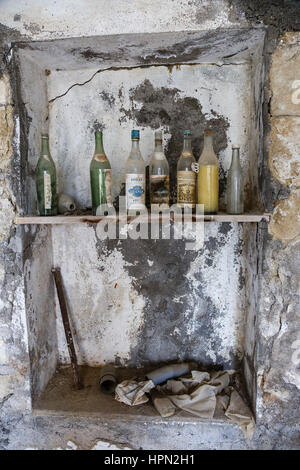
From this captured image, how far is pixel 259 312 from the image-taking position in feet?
4.05

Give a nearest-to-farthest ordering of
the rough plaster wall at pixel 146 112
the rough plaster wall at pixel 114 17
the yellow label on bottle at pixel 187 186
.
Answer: the rough plaster wall at pixel 114 17, the yellow label on bottle at pixel 187 186, the rough plaster wall at pixel 146 112

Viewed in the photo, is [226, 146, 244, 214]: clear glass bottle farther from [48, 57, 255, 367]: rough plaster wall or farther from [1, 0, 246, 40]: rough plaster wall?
[1, 0, 246, 40]: rough plaster wall

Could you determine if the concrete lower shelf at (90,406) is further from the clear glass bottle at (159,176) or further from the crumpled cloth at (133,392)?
the clear glass bottle at (159,176)

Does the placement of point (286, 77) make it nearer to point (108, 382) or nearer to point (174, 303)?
point (174, 303)

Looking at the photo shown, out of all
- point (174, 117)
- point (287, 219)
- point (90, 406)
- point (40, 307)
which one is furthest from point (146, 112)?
point (90, 406)

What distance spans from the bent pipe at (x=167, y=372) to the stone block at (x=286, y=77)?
3.57 ft

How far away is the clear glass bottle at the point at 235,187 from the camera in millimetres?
1287

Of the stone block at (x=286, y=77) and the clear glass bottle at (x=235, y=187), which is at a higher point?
the stone block at (x=286, y=77)

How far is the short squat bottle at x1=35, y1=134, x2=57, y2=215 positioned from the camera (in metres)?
1.33

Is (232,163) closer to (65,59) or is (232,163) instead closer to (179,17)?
(179,17)

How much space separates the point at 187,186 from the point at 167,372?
0.80 metres

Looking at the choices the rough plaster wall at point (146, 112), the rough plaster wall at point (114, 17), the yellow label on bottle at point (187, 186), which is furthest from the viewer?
the rough plaster wall at point (146, 112)

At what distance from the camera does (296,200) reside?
3.87 feet

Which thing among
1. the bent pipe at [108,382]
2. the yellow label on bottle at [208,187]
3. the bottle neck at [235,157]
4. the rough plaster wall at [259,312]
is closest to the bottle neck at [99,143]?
the rough plaster wall at [259,312]
